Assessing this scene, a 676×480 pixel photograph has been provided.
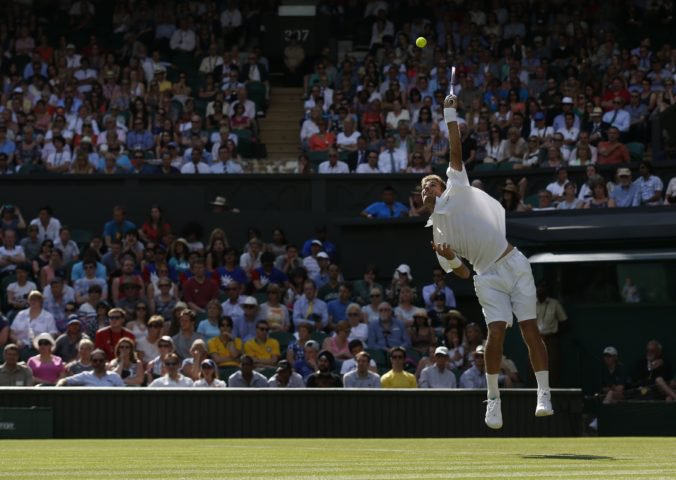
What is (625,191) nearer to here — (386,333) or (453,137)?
(386,333)

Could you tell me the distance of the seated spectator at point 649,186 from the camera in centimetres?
1889

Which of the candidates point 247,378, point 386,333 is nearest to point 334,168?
point 386,333

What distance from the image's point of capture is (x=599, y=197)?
1891 centimetres

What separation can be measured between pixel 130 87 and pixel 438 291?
8.24 metres

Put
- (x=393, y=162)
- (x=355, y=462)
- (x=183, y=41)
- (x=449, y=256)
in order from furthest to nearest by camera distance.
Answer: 1. (x=183, y=41)
2. (x=393, y=162)
3. (x=449, y=256)
4. (x=355, y=462)

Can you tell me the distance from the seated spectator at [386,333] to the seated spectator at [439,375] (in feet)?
5.28

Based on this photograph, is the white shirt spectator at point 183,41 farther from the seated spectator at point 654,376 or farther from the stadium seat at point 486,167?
the seated spectator at point 654,376

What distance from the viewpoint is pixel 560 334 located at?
17.5 metres

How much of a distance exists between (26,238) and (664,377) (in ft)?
30.0

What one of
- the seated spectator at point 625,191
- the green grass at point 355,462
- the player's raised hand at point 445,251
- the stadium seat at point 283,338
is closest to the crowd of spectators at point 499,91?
the seated spectator at point 625,191

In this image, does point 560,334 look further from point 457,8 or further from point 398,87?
point 457,8

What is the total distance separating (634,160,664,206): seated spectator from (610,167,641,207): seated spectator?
0.18ft

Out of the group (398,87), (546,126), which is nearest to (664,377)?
(546,126)

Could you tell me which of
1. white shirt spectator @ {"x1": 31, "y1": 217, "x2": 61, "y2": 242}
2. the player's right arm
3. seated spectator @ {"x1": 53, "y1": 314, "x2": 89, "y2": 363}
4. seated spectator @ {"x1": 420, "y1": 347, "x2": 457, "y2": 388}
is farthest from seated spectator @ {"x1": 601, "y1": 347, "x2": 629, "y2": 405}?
white shirt spectator @ {"x1": 31, "y1": 217, "x2": 61, "y2": 242}
